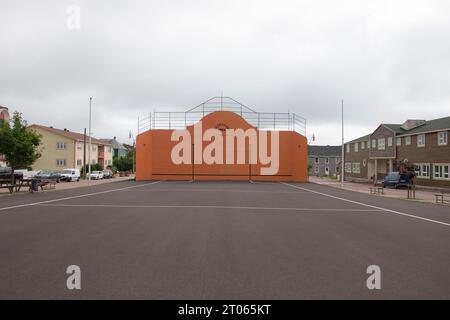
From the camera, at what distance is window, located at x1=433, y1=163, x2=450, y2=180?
3544cm

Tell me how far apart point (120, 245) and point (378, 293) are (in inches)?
196

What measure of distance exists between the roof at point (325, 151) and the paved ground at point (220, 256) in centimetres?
8536

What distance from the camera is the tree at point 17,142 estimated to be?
Result: 24.2 m

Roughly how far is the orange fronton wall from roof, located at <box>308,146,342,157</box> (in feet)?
191

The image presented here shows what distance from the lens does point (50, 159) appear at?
61312 millimetres

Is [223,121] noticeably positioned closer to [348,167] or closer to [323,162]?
[348,167]

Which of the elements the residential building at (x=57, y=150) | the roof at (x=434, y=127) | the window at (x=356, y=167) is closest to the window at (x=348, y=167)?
the window at (x=356, y=167)

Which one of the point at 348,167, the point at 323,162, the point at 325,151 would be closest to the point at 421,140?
the point at 348,167

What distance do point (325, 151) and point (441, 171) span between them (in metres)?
60.5

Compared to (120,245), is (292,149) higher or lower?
higher

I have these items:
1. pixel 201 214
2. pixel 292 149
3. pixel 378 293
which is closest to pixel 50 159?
pixel 292 149

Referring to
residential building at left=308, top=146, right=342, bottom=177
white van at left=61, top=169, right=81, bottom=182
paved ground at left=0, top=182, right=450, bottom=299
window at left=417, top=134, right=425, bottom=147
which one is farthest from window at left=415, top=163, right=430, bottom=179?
residential building at left=308, top=146, right=342, bottom=177

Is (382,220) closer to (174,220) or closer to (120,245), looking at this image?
(174,220)
